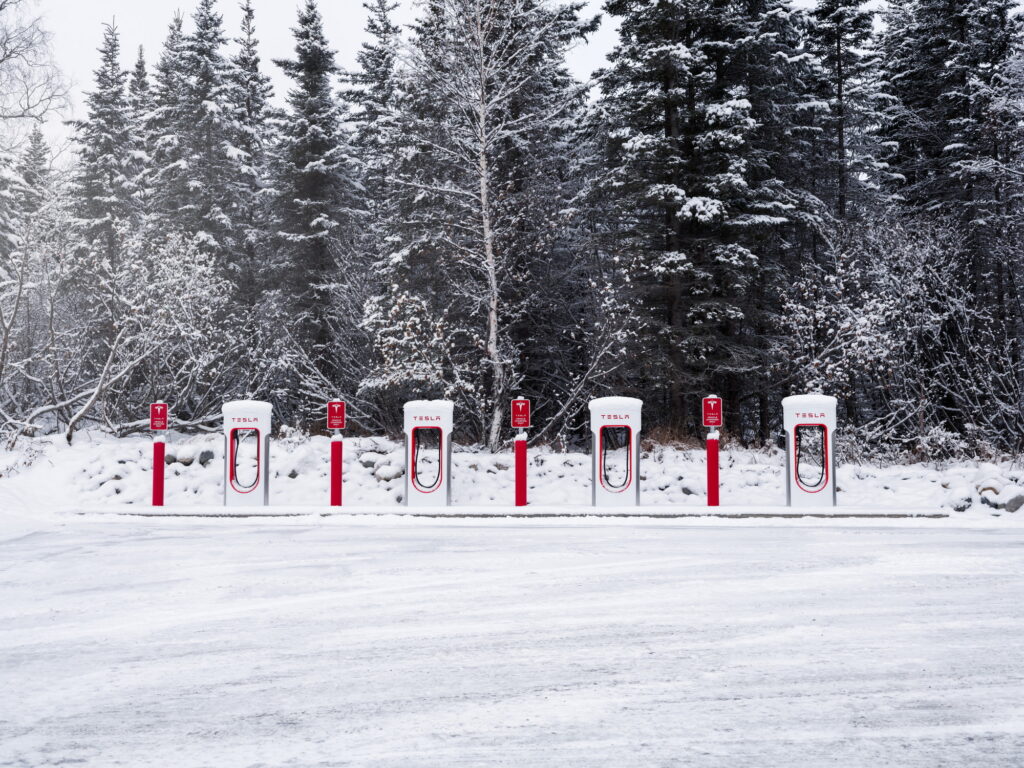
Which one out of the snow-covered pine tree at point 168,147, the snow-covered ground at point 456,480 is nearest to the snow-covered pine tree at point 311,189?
the snow-covered pine tree at point 168,147

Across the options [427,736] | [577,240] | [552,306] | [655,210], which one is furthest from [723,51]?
[427,736]

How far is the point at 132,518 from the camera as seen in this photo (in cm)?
1228

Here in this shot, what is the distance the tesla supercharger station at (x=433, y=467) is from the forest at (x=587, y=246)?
434cm

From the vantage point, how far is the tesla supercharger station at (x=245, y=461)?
515 inches

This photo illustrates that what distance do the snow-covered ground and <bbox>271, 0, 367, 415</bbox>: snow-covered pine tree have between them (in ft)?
44.5

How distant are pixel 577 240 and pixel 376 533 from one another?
1584 cm

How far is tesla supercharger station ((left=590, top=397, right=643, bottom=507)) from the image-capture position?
13062 millimetres

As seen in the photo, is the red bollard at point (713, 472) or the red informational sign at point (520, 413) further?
the red informational sign at point (520, 413)

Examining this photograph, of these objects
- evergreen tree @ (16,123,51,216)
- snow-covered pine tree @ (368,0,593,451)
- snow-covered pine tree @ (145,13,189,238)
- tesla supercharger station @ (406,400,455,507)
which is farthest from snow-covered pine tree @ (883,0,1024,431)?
snow-covered pine tree @ (145,13,189,238)

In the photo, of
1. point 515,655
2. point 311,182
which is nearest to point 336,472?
point 515,655

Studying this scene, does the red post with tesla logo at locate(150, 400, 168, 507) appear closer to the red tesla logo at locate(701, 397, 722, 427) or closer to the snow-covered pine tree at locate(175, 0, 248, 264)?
the red tesla logo at locate(701, 397, 722, 427)

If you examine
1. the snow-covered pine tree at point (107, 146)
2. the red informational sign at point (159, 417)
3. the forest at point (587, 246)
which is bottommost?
the red informational sign at point (159, 417)

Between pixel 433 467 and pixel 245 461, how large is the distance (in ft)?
10.5

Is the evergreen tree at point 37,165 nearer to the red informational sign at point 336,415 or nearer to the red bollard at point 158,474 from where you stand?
the red bollard at point 158,474
